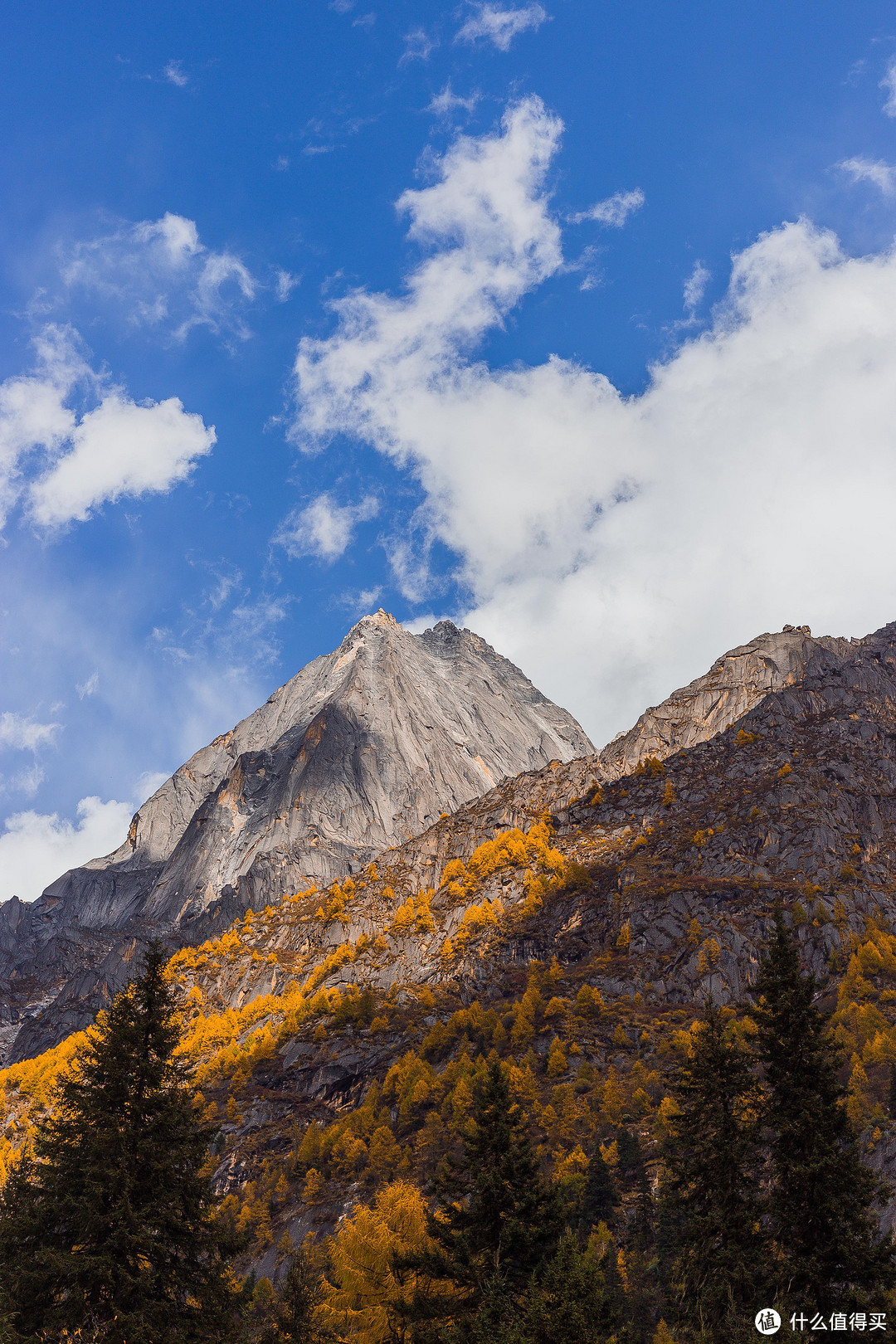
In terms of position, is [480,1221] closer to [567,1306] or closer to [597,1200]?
[567,1306]

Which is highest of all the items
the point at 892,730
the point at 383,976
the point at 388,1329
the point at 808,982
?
the point at 892,730

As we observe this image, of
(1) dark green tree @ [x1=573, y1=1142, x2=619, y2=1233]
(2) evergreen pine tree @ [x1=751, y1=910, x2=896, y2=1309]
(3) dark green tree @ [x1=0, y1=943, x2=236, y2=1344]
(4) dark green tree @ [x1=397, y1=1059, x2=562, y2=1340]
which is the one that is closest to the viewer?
(3) dark green tree @ [x1=0, y1=943, x2=236, y2=1344]

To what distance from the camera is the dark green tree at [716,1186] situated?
26.0 m

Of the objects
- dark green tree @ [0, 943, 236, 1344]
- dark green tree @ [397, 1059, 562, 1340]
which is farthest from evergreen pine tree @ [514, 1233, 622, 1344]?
dark green tree @ [0, 943, 236, 1344]

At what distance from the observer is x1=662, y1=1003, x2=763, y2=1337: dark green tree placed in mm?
26016

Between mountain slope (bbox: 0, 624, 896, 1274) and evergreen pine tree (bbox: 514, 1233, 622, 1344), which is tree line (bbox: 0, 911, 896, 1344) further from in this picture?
mountain slope (bbox: 0, 624, 896, 1274)

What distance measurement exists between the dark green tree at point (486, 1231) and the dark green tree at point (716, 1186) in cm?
411

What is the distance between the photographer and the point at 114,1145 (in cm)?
2255

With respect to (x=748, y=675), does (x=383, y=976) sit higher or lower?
lower

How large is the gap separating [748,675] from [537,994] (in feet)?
348

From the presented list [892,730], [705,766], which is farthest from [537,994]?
[892,730]

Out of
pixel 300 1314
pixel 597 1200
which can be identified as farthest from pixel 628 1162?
pixel 300 1314

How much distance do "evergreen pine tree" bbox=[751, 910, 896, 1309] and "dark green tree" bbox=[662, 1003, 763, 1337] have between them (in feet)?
2.69

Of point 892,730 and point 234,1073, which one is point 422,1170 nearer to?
point 234,1073
